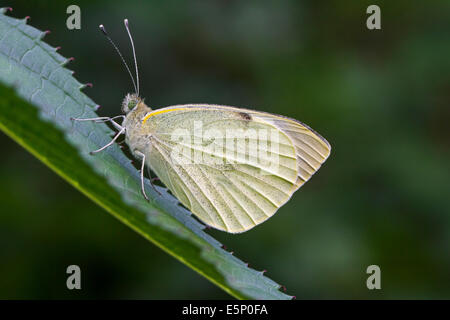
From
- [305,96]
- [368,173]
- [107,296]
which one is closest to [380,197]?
[368,173]

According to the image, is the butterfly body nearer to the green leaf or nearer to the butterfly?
the butterfly

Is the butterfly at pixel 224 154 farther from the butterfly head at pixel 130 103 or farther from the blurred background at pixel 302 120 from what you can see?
the blurred background at pixel 302 120

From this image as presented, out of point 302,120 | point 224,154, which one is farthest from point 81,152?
point 302,120

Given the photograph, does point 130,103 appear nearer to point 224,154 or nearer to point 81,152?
point 224,154

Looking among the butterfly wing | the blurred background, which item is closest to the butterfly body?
the butterfly wing

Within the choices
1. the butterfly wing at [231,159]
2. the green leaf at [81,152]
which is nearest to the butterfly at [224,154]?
the butterfly wing at [231,159]

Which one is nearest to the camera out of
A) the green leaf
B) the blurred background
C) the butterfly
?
the green leaf
